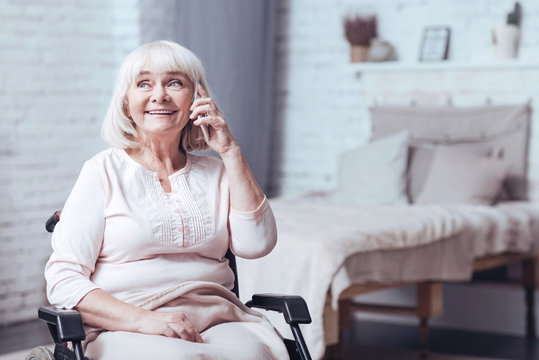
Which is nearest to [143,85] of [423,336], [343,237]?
[343,237]

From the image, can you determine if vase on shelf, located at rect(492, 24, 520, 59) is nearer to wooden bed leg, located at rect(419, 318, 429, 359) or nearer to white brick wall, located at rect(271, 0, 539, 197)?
white brick wall, located at rect(271, 0, 539, 197)

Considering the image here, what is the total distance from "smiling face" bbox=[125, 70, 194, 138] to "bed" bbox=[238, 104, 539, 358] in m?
1.30

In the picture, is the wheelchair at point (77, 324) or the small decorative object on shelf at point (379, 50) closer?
the wheelchair at point (77, 324)

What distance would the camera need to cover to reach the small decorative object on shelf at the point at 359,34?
16.3 feet

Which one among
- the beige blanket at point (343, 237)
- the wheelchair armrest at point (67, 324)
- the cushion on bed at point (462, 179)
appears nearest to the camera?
the wheelchair armrest at point (67, 324)

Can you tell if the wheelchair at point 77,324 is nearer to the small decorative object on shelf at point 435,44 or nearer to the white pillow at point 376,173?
the white pillow at point 376,173

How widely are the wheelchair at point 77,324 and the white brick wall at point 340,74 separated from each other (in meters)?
2.94

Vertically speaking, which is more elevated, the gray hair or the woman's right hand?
the gray hair

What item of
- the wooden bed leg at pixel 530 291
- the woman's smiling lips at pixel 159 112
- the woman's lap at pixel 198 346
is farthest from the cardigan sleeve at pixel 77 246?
the wooden bed leg at pixel 530 291

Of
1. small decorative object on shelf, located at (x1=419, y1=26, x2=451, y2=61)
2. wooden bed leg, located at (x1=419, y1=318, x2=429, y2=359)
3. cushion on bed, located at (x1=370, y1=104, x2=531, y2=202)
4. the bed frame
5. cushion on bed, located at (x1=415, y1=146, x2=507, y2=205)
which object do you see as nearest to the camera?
the bed frame

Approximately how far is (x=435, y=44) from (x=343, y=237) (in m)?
2.06

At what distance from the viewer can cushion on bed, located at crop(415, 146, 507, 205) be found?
407 centimetres

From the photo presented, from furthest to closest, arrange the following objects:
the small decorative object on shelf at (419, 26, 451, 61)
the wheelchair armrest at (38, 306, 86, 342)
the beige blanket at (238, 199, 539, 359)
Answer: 1. the small decorative object on shelf at (419, 26, 451, 61)
2. the beige blanket at (238, 199, 539, 359)
3. the wheelchair armrest at (38, 306, 86, 342)

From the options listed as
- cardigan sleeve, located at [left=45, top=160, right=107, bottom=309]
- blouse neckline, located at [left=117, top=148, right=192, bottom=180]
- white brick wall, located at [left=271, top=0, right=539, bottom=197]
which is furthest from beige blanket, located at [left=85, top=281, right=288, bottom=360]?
white brick wall, located at [left=271, top=0, right=539, bottom=197]
